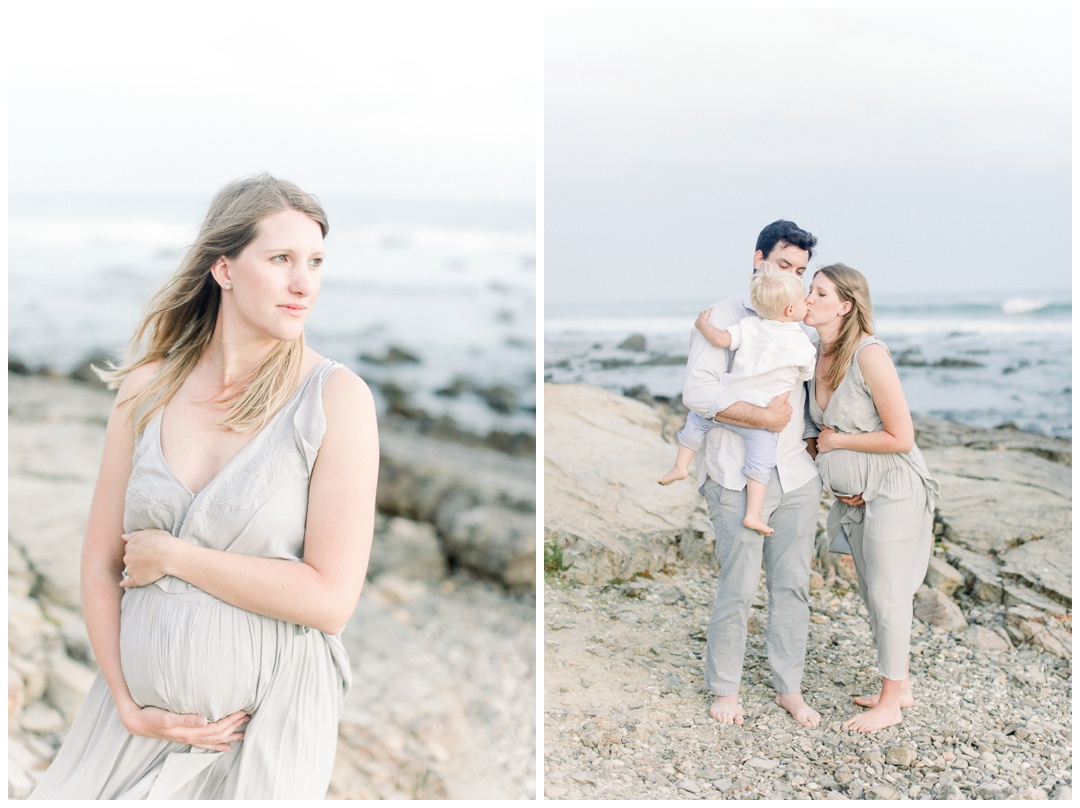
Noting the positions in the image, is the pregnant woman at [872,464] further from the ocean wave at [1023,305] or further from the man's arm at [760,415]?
the ocean wave at [1023,305]

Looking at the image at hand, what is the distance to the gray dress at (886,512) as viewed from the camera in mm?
2686

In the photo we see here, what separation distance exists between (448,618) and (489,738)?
69 centimetres

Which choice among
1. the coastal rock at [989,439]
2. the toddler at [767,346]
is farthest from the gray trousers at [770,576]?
the coastal rock at [989,439]

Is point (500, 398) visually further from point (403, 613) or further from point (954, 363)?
point (954, 363)

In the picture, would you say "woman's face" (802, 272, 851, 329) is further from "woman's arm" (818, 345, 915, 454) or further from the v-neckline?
the v-neckline

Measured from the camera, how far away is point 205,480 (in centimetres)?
187

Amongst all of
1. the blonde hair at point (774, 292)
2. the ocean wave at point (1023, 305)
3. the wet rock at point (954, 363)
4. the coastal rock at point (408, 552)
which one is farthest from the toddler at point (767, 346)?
the ocean wave at point (1023, 305)

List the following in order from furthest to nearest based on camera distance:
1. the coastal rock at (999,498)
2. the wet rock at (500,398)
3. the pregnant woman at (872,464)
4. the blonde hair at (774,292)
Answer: the wet rock at (500,398) → the coastal rock at (999,498) → the pregnant woman at (872,464) → the blonde hair at (774,292)

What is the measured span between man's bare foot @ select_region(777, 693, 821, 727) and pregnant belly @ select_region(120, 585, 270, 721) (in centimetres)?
165

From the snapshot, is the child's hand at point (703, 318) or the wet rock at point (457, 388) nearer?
the child's hand at point (703, 318)

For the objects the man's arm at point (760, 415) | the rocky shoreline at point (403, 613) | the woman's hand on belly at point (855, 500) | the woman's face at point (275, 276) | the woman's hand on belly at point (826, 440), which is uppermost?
the woman's face at point (275, 276)

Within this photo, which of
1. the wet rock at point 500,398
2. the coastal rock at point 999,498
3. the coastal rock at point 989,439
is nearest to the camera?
the coastal rock at point 999,498

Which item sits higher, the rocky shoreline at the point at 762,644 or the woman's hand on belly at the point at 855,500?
the woman's hand on belly at the point at 855,500

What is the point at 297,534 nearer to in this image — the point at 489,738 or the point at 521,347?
the point at 489,738
